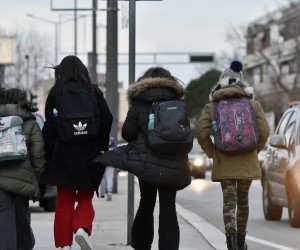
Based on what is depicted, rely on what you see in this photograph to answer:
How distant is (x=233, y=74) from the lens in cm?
1186

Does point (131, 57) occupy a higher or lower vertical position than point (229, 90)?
higher

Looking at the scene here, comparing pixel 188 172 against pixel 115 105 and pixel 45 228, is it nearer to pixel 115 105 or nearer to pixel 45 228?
pixel 45 228

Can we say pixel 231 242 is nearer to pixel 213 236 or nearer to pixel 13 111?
pixel 13 111

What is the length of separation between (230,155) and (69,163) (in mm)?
1620

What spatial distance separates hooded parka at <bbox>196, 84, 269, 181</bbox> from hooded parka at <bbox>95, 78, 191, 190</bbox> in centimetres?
83

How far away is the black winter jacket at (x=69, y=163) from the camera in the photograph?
10852mm

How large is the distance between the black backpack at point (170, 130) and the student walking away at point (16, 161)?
108 cm

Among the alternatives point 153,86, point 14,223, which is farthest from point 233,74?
point 14,223

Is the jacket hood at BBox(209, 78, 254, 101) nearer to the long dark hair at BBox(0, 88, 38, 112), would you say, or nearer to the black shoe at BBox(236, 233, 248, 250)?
the black shoe at BBox(236, 233, 248, 250)

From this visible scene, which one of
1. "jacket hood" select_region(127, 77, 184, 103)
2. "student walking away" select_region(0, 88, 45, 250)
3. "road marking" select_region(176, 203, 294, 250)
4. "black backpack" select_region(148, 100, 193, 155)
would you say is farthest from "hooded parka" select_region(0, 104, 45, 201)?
"road marking" select_region(176, 203, 294, 250)

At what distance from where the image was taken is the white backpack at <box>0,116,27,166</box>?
10555 mm

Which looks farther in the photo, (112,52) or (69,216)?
(112,52)

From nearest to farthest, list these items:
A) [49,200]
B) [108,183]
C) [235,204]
→ [235,204] → [49,200] → [108,183]

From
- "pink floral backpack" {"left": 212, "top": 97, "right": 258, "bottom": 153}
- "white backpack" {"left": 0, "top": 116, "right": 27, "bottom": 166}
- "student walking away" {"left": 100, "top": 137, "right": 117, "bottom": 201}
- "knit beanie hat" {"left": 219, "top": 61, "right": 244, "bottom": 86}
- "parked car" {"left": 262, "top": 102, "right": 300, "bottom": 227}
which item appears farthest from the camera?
"student walking away" {"left": 100, "top": 137, "right": 117, "bottom": 201}
